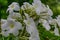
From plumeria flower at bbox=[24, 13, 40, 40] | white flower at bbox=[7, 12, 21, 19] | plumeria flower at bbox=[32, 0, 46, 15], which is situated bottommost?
plumeria flower at bbox=[24, 13, 40, 40]

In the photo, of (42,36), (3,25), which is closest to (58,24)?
(42,36)

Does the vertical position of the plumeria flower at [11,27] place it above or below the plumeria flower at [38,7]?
below

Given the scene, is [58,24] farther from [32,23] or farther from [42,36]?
[32,23]

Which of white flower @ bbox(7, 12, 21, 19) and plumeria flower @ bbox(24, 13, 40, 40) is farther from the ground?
white flower @ bbox(7, 12, 21, 19)

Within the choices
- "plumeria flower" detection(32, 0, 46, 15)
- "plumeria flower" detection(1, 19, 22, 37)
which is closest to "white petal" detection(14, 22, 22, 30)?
"plumeria flower" detection(1, 19, 22, 37)

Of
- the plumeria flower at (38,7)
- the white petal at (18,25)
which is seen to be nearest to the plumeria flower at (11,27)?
the white petal at (18,25)

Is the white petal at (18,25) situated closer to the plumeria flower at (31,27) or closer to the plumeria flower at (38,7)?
the plumeria flower at (31,27)

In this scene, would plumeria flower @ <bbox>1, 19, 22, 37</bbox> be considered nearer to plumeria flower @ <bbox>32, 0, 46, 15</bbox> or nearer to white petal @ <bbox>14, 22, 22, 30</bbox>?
white petal @ <bbox>14, 22, 22, 30</bbox>

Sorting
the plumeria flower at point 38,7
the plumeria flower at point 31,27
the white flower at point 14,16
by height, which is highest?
the plumeria flower at point 38,7
